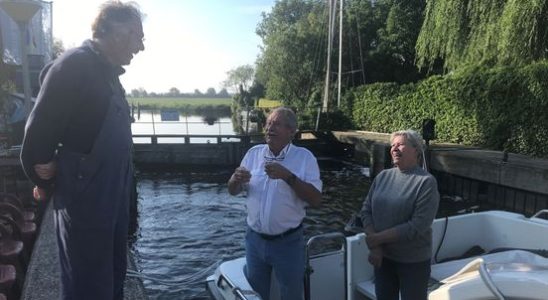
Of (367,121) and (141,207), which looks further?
(367,121)

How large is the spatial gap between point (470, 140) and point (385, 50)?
16378mm

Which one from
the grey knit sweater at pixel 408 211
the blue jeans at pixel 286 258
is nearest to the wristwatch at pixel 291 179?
the blue jeans at pixel 286 258

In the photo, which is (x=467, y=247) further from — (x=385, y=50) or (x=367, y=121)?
(x=385, y=50)

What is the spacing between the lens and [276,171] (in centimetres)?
273

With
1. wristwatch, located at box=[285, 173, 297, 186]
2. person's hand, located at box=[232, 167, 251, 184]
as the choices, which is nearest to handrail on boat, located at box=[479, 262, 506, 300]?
wristwatch, located at box=[285, 173, 297, 186]

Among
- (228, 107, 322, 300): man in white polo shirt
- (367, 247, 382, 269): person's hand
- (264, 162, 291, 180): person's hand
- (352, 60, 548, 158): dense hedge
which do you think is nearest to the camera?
(264, 162, 291, 180): person's hand

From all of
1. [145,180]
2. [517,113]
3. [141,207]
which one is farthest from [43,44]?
[517,113]

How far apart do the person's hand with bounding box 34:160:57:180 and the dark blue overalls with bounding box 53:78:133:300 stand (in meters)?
0.02

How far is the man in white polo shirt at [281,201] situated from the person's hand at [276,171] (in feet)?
0.14

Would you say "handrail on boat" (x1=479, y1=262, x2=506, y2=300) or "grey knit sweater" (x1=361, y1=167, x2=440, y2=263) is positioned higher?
"grey knit sweater" (x1=361, y1=167, x2=440, y2=263)

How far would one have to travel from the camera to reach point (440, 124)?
673 inches

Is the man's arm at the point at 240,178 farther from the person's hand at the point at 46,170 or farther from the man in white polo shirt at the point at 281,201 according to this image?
the person's hand at the point at 46,170

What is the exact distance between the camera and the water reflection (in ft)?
25.6

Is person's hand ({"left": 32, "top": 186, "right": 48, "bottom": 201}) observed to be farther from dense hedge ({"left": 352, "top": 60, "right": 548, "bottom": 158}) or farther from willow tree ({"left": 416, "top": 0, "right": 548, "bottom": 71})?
willow tree ({"left": 416, "top": 0, "right": 548, "bottom": 71})
